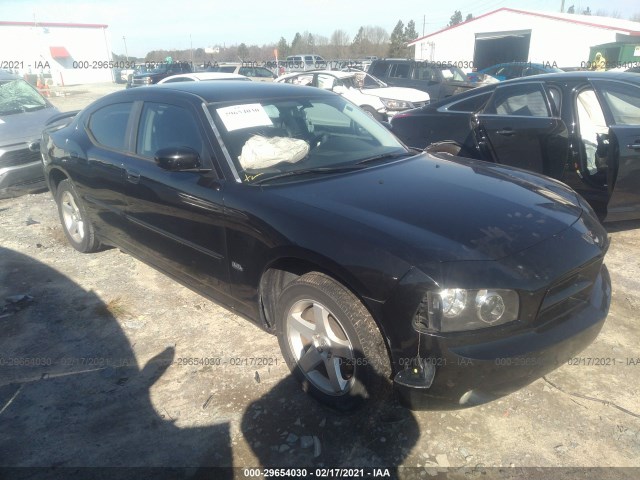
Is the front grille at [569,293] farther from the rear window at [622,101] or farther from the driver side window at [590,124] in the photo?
the rear window at [622,101]

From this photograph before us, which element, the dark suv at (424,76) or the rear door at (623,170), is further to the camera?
the dark suv at (424,76)

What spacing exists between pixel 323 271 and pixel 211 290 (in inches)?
45.4

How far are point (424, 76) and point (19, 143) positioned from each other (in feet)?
38.4

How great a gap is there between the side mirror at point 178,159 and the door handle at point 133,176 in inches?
24.3

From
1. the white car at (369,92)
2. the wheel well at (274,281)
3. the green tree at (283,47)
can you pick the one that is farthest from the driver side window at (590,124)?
the green tree at (283,47)

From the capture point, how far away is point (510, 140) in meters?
5.13

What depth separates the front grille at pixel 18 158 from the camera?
6.46 meters

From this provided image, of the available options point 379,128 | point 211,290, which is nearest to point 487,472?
point 211,290

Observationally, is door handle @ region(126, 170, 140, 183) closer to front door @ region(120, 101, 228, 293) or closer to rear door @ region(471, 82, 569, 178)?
front door @ region(120, 101, 228, 293)

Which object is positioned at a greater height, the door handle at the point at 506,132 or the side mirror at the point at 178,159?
the side mirror at the point at 178,159

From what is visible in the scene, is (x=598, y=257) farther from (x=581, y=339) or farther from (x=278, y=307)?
(x=278, y=307)

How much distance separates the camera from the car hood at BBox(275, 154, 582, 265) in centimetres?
226

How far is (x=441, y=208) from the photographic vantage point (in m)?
2.57

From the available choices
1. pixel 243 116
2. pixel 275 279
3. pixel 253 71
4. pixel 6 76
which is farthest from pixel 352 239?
pixel 253 71
